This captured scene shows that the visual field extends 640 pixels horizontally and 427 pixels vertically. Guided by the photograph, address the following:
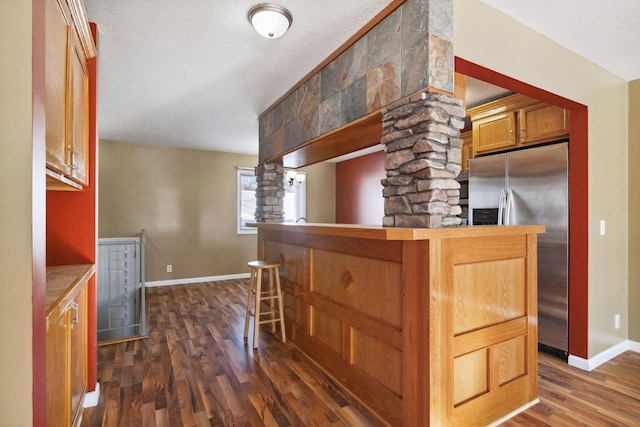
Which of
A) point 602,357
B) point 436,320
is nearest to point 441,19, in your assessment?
point 436,320

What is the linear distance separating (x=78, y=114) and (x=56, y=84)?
1.58 ft

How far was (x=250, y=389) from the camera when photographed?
228 cm

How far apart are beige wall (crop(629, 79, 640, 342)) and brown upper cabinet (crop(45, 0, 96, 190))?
4.17 metres

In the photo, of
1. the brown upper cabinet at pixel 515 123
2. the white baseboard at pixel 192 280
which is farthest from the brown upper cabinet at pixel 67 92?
the white baseboard at pixel 192 280

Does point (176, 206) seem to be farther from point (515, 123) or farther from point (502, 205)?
point (515, 123)

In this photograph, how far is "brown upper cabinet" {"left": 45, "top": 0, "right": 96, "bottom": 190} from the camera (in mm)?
1290

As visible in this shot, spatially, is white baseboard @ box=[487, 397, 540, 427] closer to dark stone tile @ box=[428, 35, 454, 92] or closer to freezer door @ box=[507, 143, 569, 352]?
freezer door @ box=[507, 143, 569, 352]

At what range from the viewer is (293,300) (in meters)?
3.02

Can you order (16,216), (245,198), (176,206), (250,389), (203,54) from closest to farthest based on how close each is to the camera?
(16,216) → (250,389) → (203,54) → (176,206) → (245,198)

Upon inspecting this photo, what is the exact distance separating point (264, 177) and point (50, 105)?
2786mm

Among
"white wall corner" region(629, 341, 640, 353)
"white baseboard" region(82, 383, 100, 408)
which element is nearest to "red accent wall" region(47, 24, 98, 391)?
"white baseboard" region(82, 383, 100, 408)

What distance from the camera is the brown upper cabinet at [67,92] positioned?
1.29m

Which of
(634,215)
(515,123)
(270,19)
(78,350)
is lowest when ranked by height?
(78,350)

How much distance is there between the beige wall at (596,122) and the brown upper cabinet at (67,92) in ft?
6.77
